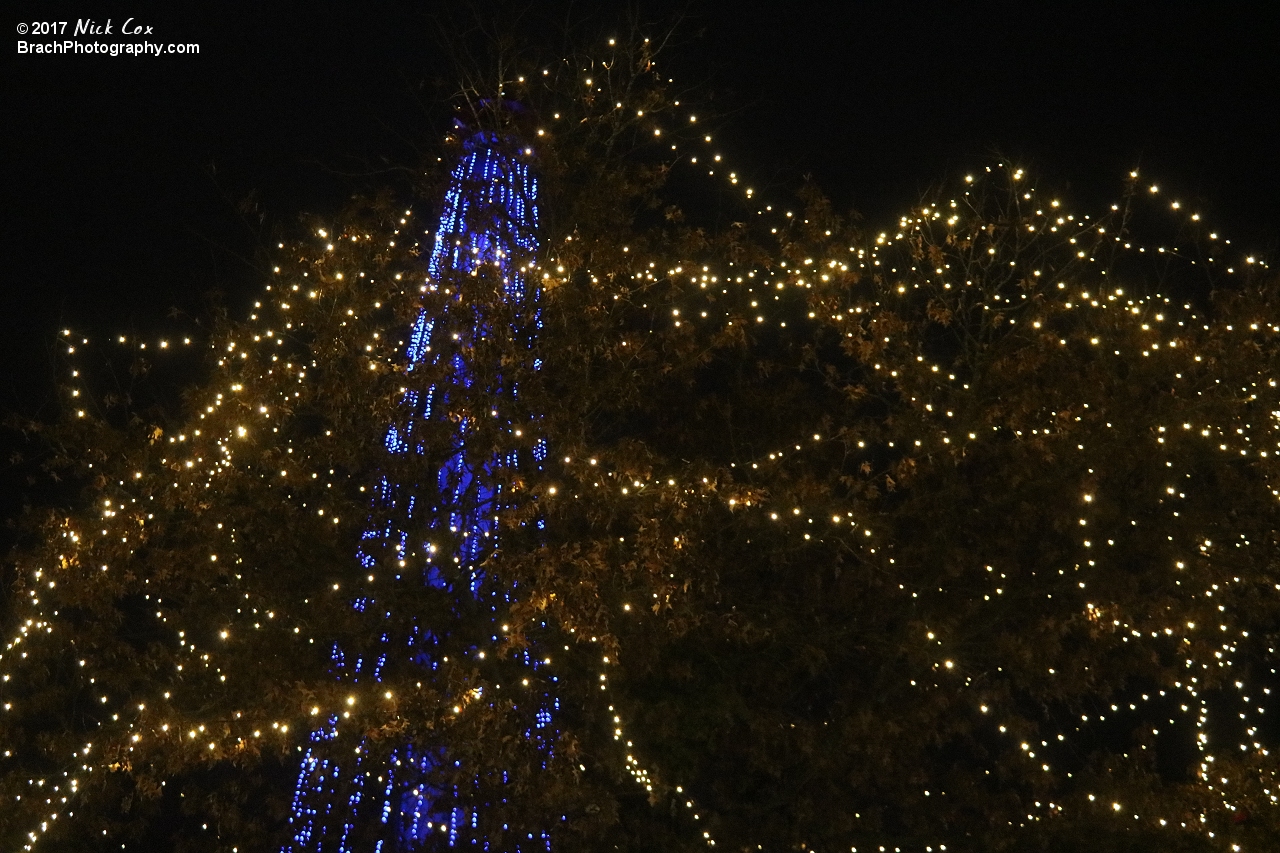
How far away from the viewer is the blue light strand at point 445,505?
7.16m

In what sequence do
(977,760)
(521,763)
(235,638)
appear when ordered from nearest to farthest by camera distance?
(521,763)
(235,638)
(977,760)

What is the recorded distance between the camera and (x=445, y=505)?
728cm

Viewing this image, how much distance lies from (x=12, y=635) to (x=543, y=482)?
168 inches

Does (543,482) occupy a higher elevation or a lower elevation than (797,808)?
higher

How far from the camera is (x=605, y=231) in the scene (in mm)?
7852

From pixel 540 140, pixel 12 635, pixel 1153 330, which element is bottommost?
pixel 12 635

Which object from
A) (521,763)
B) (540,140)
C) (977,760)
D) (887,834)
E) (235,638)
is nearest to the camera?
(521,763)

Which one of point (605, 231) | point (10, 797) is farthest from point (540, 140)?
point (10, 797)

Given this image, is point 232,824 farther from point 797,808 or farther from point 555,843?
point 797,808

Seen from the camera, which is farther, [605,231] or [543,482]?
[605,231]

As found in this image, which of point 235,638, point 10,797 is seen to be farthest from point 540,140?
point 10,797

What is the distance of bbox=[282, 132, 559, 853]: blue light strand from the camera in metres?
7.16

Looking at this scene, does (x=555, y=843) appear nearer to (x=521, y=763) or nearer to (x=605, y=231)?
(x=521, y=763)

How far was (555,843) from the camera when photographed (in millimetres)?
7332
